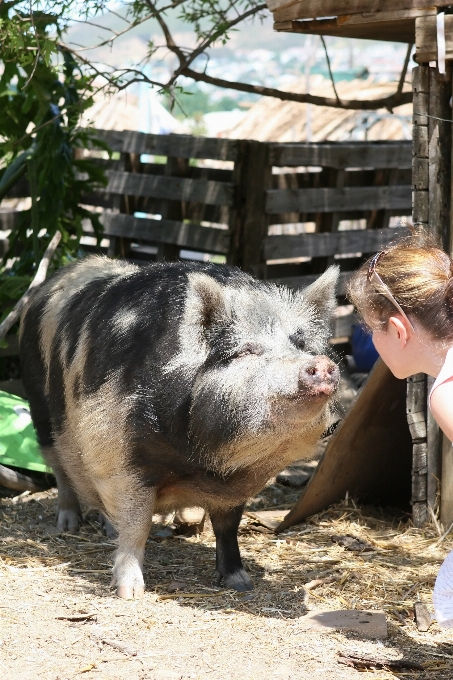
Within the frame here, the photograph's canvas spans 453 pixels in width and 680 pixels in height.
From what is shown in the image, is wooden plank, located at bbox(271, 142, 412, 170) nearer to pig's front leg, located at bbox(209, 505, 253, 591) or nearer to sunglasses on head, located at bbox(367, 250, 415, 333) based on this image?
pig's front leg, located at bbox(209, 505, 253, 591)

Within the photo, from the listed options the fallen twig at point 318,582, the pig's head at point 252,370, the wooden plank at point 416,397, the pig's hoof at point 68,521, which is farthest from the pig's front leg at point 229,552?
the wooden plank at point 416,397

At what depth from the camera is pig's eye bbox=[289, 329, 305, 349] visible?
3.83 meters

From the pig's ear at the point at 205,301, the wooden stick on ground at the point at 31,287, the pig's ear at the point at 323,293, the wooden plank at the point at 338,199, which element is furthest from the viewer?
the wooden plank at the point at 338,199

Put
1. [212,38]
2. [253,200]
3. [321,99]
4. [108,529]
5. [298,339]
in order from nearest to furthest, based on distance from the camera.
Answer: [298,339] → [108,529] → [212,38] → [321,99] → [253,200]

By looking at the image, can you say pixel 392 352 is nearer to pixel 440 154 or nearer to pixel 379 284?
pixel 379 284

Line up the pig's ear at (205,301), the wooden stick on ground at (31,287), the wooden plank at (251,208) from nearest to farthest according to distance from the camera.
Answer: the pig's ear at (205,301) → the wooden stick on ground at (31,287) → the wooden plank at (251,208)

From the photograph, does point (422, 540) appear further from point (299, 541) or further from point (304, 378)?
point (304, 378)

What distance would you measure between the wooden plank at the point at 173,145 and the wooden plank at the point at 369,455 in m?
3.00

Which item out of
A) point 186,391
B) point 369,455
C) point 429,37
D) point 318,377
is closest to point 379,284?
point 318,377

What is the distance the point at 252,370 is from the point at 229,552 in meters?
1.05

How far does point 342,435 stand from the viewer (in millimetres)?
5051

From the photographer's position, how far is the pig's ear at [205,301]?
3721mm

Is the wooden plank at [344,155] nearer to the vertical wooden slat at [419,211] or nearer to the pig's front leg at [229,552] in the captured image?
the vertical wooden slat at [419,211]

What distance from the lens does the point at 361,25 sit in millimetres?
4914
